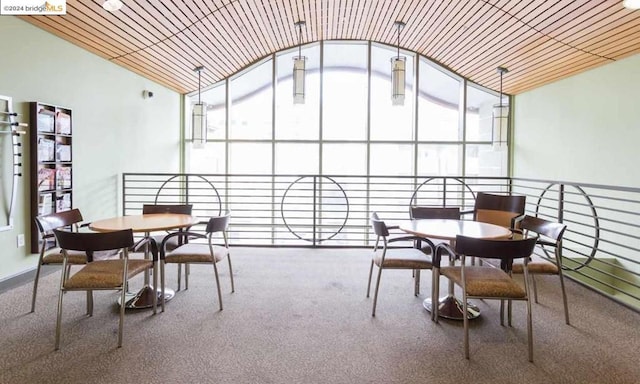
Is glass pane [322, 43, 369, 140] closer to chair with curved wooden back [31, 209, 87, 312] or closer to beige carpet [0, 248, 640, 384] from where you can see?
beige carpet [0, 248, 640, 384]

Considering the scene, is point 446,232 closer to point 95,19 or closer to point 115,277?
point 115,277

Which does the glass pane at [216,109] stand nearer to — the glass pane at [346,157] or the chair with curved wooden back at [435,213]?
the glass pane at [346,157]

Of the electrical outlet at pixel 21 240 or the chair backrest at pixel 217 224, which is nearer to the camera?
the chair backrest at pixel 217 224

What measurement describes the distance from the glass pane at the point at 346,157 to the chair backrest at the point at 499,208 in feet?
11.1

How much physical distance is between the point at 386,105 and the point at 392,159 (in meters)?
1.07

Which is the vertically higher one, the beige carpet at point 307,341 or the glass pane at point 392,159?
the glass pane at point 392,159

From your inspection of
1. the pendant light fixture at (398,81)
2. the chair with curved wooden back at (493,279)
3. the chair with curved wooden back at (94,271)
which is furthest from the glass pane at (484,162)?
the chair with curved wooden back at (94,271)

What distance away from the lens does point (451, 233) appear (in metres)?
2.96

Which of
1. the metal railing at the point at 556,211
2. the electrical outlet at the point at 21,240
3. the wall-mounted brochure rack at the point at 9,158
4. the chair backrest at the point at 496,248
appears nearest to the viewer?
the chair backrest at the point at 496,248

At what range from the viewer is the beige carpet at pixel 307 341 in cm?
227

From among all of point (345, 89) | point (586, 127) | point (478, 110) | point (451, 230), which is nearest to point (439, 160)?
point (478, 110)

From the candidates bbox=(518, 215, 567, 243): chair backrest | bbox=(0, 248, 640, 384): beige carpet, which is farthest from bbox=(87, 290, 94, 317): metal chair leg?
bbox=(518, 215, 567, 243): chair backrest

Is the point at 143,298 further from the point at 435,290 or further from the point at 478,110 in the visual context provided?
the point at 478,110

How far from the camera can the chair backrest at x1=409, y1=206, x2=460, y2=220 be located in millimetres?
3928
